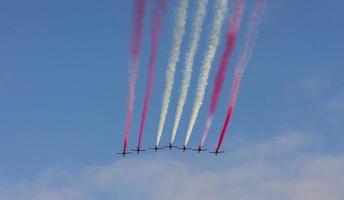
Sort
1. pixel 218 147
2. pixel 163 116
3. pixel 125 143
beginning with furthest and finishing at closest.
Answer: pixel 218 147, pixel 125 143, pixel 163 116

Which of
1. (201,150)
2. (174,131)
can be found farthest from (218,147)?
(174,131)

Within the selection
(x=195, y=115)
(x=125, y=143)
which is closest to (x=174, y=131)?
(x=195, y=115)

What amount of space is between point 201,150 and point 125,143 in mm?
10573

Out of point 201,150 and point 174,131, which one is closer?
point 174,131

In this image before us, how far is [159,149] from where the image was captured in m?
81.5

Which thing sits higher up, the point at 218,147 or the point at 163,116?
the point at 163,116

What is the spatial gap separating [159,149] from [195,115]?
53.3 feet

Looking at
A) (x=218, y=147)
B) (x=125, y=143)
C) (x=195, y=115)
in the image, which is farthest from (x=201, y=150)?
(x=195, y=115)

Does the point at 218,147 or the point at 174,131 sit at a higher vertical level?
the point at 174,131

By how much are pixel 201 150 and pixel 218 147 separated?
6.90ft

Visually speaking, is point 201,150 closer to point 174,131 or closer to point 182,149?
point 182,149

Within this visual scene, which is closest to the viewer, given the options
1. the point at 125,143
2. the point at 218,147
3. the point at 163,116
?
the point at 163,116

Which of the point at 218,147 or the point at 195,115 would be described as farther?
the point at 218,147

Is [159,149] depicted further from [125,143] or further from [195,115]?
[195,115]
